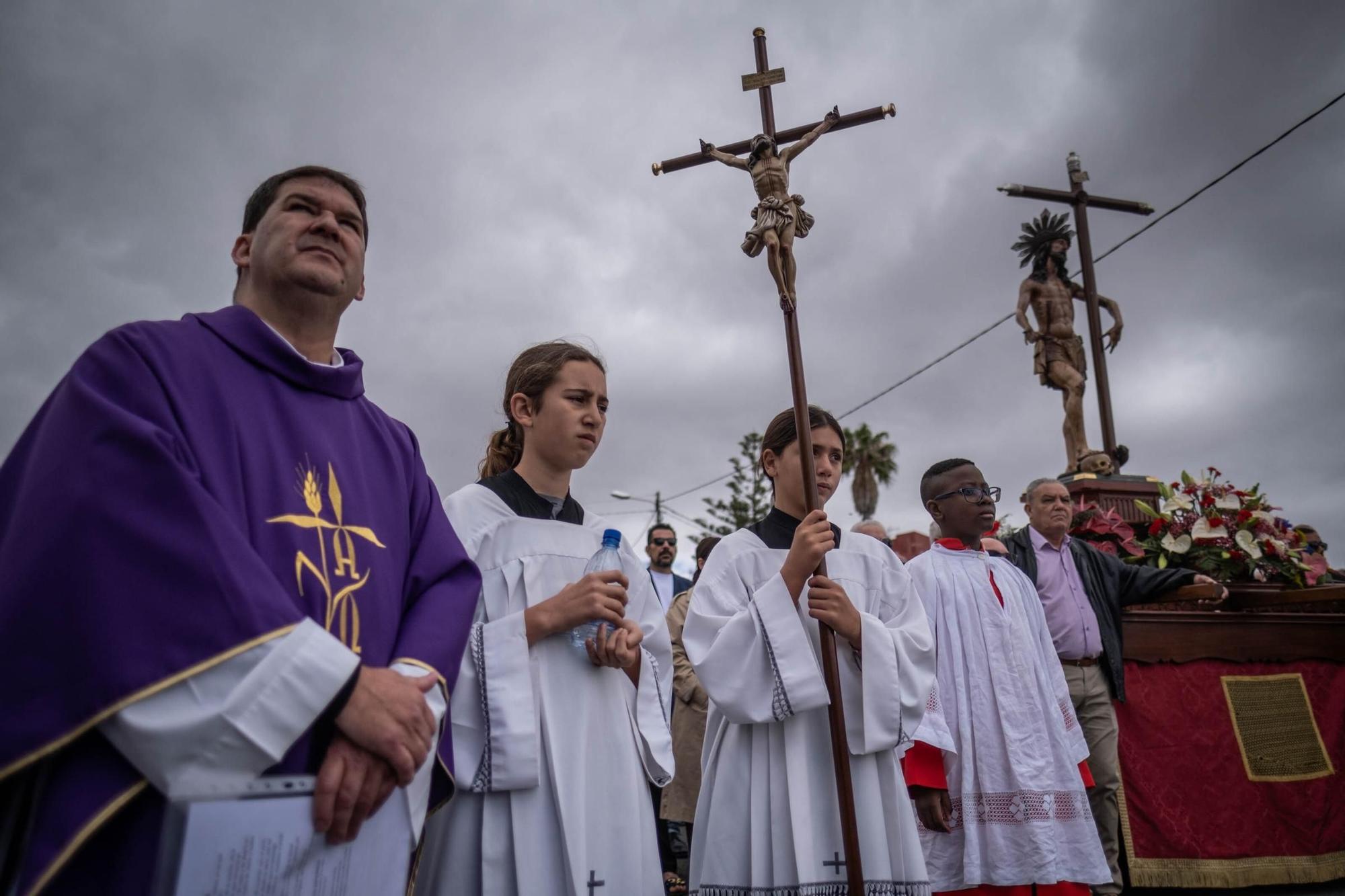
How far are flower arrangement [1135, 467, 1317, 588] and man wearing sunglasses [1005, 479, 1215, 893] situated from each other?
0.44 metres

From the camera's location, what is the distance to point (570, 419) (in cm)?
280

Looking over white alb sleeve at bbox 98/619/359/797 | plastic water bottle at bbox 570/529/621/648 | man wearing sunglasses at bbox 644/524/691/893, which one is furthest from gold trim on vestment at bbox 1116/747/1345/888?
white alb sleeve at bbox 98/619/359/797

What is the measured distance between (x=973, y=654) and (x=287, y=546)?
333 cm

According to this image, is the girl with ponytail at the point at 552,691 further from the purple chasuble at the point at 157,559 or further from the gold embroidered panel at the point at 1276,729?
the gold embroidered panel at the point at 1276,729

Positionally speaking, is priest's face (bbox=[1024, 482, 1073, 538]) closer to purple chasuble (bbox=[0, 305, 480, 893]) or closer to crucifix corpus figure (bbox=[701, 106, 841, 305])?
crucifix corpus figure (bbox=[701, 106, 841, 305])

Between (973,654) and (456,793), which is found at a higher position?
(973,654)

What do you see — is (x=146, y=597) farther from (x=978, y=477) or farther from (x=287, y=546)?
(x=978, y=477)

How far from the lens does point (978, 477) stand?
4461 mm

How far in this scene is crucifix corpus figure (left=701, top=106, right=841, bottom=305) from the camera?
311cm

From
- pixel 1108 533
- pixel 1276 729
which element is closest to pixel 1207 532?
pixel 1108 533

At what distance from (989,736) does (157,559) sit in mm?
3536

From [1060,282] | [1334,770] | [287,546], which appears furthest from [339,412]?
[1060,282]

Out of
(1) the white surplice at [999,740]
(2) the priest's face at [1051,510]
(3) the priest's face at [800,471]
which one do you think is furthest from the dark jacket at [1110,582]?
(3) the priest's face at [800,471]

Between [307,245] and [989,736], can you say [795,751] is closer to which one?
[989,736]
